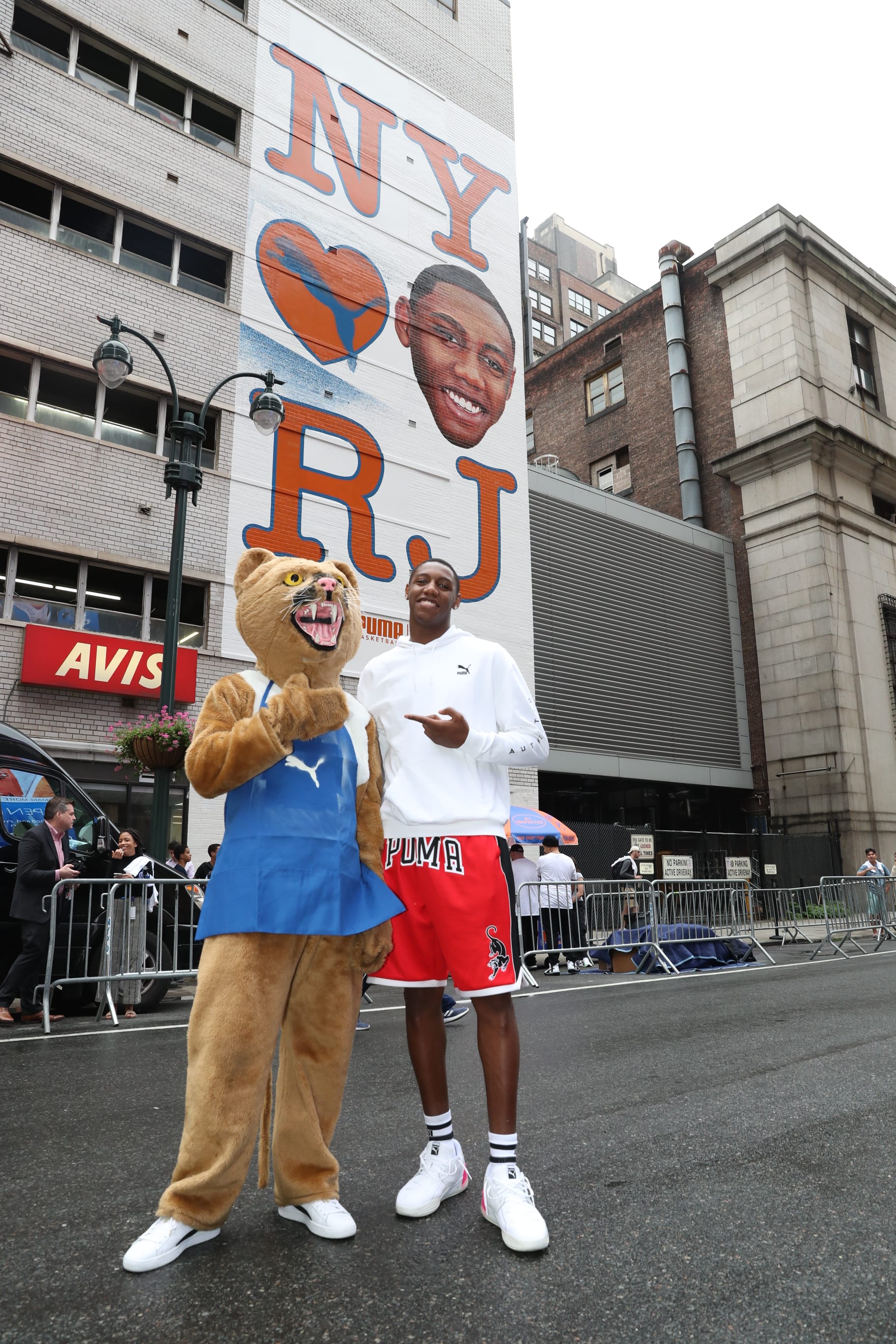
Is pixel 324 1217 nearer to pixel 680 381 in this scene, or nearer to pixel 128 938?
pixel 128 938

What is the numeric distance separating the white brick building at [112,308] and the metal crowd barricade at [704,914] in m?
8.39

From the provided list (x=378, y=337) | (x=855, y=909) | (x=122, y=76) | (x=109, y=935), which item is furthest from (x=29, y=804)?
(x=122, y=76)

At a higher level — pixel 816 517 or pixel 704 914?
pixel 816 517

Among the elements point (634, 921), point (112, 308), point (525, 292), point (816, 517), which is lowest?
point (634, 921)

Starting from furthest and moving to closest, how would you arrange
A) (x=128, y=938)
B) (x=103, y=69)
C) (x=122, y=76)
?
1. (x=122, y=76)
2. (x=103, y=69)
3. (x=128, y=938)

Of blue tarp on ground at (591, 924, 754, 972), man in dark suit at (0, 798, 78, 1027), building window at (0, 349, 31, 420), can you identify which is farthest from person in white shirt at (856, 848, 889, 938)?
building window at (0, 349, 31, 420)

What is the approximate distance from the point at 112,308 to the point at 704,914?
15113 mm

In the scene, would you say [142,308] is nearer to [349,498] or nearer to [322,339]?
[322,339]

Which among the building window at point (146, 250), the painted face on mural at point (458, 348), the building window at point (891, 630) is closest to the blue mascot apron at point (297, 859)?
the building window at point (146, 250)

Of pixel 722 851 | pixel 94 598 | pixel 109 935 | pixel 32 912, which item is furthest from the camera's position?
pixel 722 851

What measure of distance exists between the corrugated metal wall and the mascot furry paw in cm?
1885

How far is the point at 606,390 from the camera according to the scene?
1324 inches

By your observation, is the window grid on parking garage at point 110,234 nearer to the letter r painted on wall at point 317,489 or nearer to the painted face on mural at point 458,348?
the letter r painted on wall at point 317,489

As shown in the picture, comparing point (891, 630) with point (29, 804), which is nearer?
point (29, 804)
